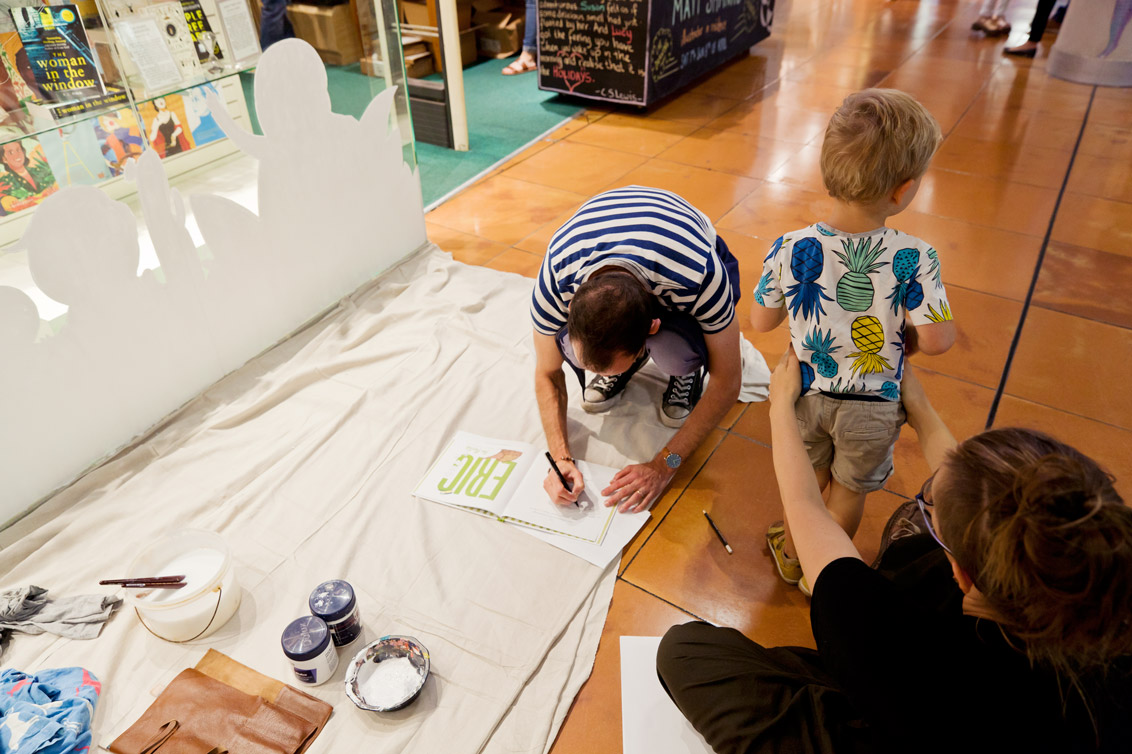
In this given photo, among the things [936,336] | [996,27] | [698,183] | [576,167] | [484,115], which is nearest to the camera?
[936,336]

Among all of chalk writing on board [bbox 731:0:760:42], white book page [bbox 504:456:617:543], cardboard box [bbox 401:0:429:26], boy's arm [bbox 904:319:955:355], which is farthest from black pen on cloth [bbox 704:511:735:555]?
chalk writing on board [bbox 731:0:760:42]

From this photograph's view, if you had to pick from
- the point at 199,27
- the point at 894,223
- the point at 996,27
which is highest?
the point at 199,27

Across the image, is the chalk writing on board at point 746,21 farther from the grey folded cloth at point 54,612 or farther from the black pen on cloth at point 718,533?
the grey folded cloth at point 54,612

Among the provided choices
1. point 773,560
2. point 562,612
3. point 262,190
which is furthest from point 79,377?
point 773,560

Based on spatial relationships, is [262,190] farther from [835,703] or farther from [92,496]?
[835,703]

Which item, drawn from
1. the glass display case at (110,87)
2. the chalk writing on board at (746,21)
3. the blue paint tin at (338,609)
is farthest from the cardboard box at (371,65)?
the chalk writing on board at (746,21)

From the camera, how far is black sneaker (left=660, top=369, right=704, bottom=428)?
210cm

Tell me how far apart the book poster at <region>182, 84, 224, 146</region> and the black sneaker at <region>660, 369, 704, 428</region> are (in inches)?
62.1

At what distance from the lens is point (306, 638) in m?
1.41

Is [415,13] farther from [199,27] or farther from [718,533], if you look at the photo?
[718,533]

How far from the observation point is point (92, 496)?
1.90 meters

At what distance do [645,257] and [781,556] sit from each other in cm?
80

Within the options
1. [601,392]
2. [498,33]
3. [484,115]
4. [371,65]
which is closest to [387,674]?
[601,392]

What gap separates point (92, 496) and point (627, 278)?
5.16 ft
